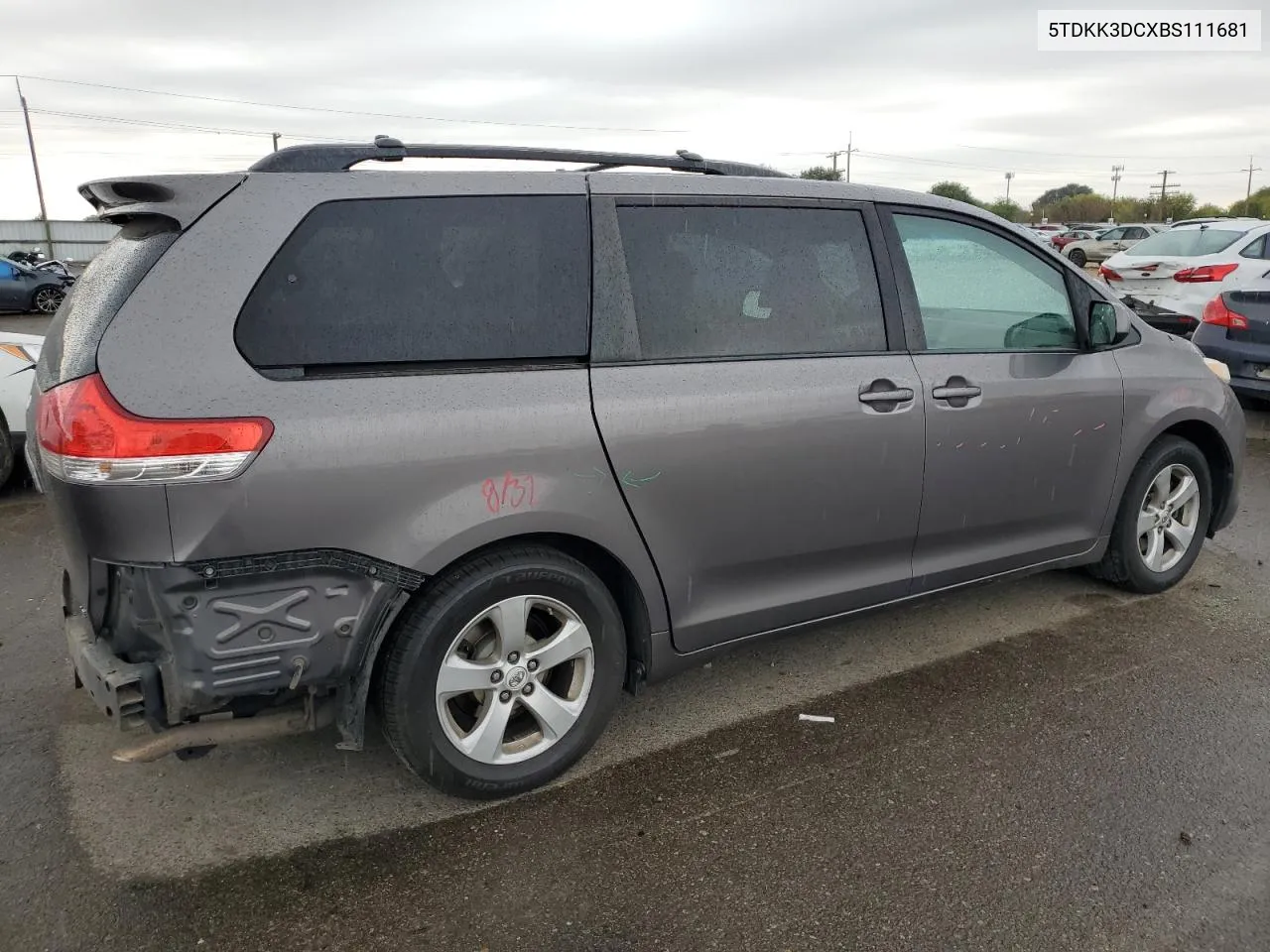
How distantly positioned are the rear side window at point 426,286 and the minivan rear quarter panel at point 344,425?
51mm

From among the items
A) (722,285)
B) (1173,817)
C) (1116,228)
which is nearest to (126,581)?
(722,285)

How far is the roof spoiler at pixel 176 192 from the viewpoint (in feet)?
8.13

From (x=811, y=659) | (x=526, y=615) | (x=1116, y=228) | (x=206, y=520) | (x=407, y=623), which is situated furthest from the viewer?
(x=1116, y=228)

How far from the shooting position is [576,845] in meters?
2.68

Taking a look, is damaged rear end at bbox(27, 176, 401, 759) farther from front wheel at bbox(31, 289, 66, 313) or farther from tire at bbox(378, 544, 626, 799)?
front wheel at bbox(31, 289, 66, 313)

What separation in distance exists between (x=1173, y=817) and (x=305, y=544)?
2600 millimetres

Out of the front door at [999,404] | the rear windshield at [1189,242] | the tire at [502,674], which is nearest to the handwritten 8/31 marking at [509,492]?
the tire at [502,674]

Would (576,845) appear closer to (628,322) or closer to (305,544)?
(305,544)

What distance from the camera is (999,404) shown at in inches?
141

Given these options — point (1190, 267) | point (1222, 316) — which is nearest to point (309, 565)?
point (1222, 316)

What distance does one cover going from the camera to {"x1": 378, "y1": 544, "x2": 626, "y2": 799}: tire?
262 centimetres

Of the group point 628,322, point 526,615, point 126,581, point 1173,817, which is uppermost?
point 628,322

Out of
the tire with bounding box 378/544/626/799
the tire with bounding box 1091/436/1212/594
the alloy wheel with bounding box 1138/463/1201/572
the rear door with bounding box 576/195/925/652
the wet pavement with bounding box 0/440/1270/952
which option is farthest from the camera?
the alloy wheel with bounding box 1138/463/1201/572

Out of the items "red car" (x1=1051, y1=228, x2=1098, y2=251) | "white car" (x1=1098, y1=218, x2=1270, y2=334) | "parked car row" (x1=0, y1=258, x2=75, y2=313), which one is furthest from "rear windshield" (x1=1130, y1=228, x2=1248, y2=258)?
"red car" (x1=1051, y1=228, x2=1098, y2=251)
